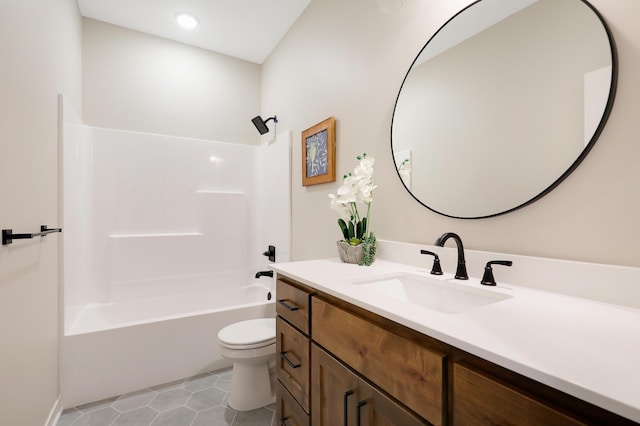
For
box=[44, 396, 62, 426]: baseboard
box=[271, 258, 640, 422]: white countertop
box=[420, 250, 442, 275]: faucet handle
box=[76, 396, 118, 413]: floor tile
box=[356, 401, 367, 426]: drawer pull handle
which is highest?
box=[420, 250, 442, 275]: faucet handle

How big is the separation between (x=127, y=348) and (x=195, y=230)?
1.18 metres

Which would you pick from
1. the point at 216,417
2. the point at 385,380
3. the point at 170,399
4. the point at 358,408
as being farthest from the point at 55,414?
the point at 385,380

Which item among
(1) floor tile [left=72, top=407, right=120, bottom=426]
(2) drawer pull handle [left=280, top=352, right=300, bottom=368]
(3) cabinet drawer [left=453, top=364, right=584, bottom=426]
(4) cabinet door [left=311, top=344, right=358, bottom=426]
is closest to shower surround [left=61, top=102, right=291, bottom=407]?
(1) floor tile [left=72, top=407, right=120, bottom=426]

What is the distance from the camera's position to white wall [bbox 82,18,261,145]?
97.5 inches

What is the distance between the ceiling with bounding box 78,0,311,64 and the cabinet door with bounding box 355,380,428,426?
2.51 meters

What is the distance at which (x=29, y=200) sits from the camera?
53.1 inches

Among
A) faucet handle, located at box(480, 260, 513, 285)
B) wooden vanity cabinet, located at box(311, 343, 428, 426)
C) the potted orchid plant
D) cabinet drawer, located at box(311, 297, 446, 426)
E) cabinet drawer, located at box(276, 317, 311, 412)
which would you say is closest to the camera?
cabinet drawer, located at box(311, 297, 446, 426)

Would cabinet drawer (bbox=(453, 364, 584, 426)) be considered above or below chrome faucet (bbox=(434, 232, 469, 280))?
below

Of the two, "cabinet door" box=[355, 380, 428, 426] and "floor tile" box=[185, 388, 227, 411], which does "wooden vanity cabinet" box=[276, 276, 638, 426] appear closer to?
"cabinet door" box=[355, 380, 428, 426]

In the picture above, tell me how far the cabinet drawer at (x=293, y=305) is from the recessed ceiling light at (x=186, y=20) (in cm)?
233

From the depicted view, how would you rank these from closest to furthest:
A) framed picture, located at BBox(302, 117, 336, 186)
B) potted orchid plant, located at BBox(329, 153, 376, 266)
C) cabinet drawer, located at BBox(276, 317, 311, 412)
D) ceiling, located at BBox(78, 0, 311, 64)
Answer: cabinet drawer, located at BBox(276, 317, 311, 412)
potted orchid plant, located at BBox(329, 153, 376, 266)
framed picture, located at BBox(302, 117, 336, 186)
ceiling, located at BBox(78, 0, 311, 64)

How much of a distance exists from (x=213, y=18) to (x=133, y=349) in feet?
8.36

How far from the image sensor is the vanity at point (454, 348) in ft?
1.51

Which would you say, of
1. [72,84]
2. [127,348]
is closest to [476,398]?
[127,348]
